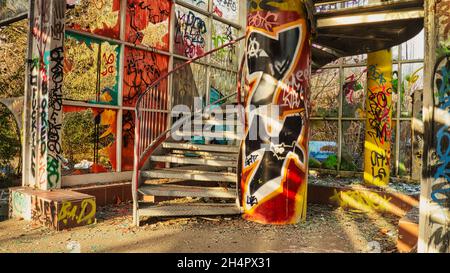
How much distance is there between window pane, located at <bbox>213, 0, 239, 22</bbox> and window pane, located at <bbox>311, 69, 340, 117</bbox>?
9.50 ft

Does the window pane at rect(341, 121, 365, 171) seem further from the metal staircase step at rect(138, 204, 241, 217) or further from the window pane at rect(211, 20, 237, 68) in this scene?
the metal staircase step at rect(138, 204, 241, 217)

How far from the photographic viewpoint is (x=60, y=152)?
5535 millimetres

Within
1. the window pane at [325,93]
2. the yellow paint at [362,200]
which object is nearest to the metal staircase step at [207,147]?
the yellow paint at [362,200]

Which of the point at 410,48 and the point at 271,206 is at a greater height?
the point at 410,48

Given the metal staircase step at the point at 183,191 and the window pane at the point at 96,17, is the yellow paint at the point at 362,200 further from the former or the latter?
the window pane at the point at 96,17

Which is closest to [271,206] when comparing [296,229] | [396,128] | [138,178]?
[296,229]

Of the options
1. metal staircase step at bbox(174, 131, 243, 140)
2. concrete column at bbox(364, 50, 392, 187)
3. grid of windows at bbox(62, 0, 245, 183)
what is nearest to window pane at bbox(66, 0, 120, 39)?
grid of windows at bbox(62, 0, 245, 183)

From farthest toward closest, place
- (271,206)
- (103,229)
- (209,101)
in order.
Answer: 1. (209,101)
2. (271,206)
3. (103,229)

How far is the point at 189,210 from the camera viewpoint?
519cm

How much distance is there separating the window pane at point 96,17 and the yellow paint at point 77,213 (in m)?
2.92

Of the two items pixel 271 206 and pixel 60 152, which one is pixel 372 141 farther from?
pixel 60 152

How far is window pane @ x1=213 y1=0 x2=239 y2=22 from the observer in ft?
29.3

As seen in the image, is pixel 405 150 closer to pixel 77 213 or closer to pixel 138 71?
pixel 138 71

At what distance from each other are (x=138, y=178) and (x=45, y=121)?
1.67 meters
